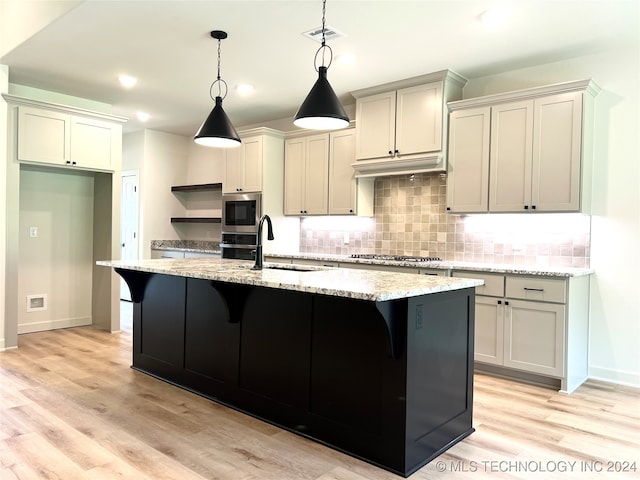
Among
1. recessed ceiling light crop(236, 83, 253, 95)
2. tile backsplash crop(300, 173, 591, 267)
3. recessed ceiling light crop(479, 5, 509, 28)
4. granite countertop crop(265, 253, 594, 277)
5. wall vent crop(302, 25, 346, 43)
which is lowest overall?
granite countertop crop(265, 253, 594, 277)

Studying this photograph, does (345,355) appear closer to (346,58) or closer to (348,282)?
(348,282)

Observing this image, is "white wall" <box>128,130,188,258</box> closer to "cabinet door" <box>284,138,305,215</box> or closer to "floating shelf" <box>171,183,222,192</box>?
"floating shelf" <box>171,183,222,192</box>

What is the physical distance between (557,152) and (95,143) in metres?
4.47

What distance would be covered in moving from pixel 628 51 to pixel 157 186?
5.85m

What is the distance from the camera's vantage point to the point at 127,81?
475 centimetres

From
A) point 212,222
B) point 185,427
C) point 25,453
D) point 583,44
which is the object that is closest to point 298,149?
point 212,222

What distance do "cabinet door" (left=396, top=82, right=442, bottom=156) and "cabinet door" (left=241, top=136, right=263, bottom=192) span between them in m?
1.82

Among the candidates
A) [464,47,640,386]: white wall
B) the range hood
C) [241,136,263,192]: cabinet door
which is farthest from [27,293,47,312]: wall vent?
[464,47,640,386]: white wall

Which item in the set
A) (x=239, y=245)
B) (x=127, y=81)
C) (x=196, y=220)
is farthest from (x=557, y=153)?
(x=196, y=220)

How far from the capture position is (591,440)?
106 inches

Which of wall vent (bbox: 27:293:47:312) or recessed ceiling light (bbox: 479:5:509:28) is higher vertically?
recessed ceiling light (bbox: 479:5:509:28)

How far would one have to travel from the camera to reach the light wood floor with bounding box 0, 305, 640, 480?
230 cm

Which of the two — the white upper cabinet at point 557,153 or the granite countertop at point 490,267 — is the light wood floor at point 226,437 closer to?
the granite countertop at point 490,267

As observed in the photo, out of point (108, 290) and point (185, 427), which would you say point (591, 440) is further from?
point (108, 290)
